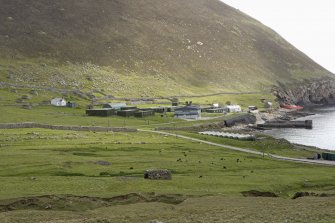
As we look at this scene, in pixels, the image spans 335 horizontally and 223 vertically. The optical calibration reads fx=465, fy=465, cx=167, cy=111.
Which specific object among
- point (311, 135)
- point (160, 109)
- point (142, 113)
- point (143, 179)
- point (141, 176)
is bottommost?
point (141, 176)

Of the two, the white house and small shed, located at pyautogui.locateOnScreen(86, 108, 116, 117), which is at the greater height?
the white house

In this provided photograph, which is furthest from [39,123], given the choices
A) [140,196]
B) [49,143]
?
[140,196]

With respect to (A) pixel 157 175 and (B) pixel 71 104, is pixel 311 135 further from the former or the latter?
(A) pixel 157 175

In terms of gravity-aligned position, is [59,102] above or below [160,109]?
above

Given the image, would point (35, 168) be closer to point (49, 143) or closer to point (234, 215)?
point (49, 143)

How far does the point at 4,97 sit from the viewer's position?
180 m

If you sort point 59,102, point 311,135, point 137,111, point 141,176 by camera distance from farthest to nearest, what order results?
1. point 59,102
2. point 137,111
3. point 311,135
4. point 141,176

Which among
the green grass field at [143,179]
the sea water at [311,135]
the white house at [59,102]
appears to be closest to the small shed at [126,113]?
the white house at [59,102]

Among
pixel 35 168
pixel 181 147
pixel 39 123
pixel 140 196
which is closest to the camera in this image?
pixel 140 196

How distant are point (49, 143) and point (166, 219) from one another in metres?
65.9

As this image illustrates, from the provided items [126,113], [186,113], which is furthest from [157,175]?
[186,113]

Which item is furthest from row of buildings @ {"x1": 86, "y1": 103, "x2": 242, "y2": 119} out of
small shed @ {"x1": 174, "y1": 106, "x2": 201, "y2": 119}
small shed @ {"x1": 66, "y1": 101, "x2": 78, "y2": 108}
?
small shed @ {"x1": 66, "y1": 101, "x2": 78, "y2": 108}

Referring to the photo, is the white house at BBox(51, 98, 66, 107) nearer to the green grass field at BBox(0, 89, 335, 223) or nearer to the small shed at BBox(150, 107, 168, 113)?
the small shed at BBox(150, 107, 168, 113)

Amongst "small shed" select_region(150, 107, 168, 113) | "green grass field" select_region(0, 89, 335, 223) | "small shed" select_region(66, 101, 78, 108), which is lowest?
"green grass field" select_region(0, 89, 335, 223)
